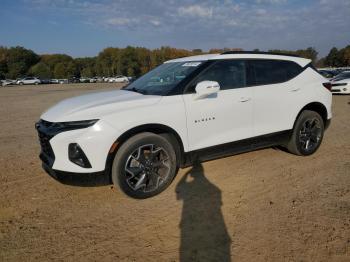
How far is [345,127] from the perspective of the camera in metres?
7.97

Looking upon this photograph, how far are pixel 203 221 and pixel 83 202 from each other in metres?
1.57

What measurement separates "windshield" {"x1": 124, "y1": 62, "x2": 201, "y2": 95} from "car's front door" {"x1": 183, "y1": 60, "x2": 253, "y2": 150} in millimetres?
237

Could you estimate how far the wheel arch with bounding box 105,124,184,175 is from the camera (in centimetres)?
369

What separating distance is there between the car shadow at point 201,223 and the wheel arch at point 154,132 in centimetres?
46

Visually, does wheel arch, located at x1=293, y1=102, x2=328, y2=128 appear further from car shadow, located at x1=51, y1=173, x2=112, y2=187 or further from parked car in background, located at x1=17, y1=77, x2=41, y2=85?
parked car in background, located at x1=17, y1=77, x2=41, y2=85

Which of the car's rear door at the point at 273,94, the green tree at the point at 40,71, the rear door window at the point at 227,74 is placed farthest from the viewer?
the green tree at the point at 40,71

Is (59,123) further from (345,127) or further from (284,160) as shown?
(345,127)

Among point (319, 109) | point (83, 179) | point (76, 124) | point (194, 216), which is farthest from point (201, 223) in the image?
point (319, 109)

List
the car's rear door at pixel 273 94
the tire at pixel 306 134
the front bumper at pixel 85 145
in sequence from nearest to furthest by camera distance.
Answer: the front bumper at pixel 85 145 → the car's rear door at pixel 273 94 → the tire at pixel 306 134

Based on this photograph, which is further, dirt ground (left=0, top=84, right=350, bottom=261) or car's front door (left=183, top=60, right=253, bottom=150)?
car's front door (left=183, top=60, right=253, bottom=150)

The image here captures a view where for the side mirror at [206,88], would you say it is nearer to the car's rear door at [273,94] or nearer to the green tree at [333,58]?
the car's rear door at [273,94]

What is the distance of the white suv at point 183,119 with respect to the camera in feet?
11.9

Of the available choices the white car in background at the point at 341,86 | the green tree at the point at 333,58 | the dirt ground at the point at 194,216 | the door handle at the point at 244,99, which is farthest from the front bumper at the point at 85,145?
the green tree at the point at 333,58

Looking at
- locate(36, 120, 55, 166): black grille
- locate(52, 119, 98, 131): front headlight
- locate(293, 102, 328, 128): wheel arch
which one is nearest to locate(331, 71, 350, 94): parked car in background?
locate(293, 102, 328, 128): wheel arch
